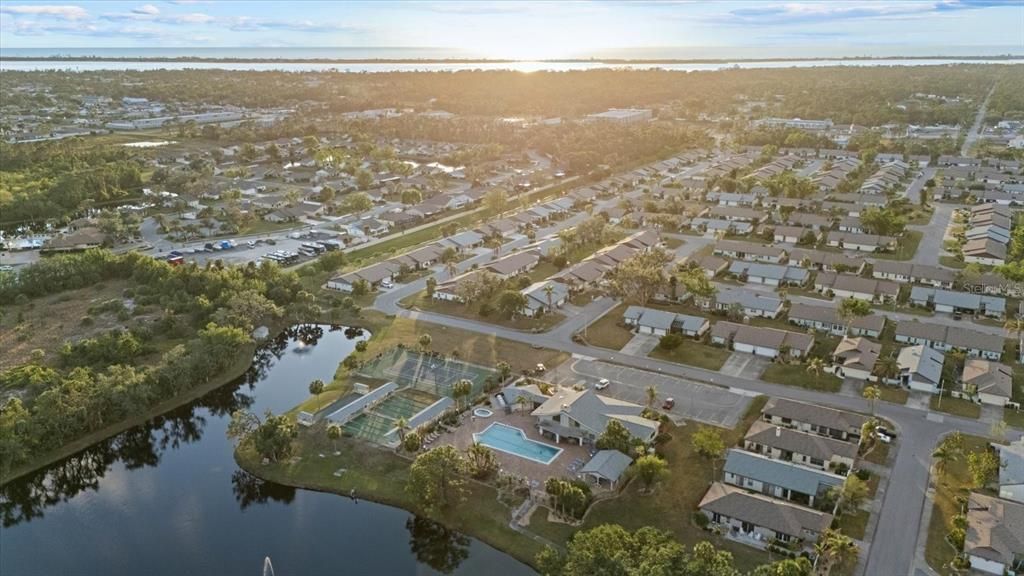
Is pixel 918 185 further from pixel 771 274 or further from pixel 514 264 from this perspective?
pixel 514 264

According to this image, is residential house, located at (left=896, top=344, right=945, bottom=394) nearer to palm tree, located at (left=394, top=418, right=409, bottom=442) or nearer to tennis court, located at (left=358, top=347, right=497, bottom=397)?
tennis court, located at (left=358, top=347, right=497, bottom=397)

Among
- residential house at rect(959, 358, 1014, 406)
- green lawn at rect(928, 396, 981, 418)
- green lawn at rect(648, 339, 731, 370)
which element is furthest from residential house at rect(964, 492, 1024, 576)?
green lawn at rect(648, 339, 731, 370)

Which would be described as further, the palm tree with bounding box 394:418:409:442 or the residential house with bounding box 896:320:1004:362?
the residential house with bounding box 896:320:1004:362

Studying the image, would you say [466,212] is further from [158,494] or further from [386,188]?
[158,494]

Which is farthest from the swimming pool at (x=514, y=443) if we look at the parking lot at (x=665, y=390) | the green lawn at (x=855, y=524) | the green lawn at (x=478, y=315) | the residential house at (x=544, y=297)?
the residential house at (x=544, y=297)

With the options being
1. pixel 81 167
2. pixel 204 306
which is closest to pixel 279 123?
pixel 81 167

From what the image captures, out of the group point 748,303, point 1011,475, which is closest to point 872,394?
point 1011,475
